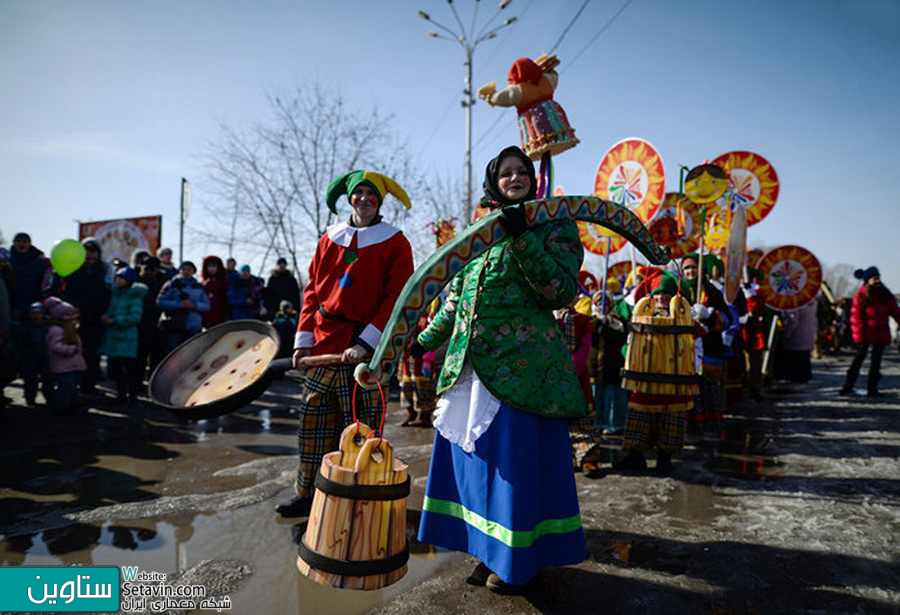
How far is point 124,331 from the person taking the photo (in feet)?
22.1

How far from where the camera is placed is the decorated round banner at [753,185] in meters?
7.16

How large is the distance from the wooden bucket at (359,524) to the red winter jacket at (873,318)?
31.0ft

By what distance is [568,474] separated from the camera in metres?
2.50

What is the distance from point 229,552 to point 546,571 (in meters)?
1.68

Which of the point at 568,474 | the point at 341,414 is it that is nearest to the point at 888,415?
the point at 568,474

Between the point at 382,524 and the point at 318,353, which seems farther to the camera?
the point at 318,353

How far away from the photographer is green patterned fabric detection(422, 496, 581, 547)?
2.30m

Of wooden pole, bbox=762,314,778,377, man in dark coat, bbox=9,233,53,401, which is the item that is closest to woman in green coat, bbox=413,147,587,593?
man in dark coat, bbox=9,233,53,401

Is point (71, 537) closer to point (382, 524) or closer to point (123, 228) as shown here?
point (382, 524)

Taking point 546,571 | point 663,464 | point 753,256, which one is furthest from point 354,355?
point 753,256

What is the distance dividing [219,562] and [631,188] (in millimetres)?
4640

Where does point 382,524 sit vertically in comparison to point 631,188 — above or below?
below

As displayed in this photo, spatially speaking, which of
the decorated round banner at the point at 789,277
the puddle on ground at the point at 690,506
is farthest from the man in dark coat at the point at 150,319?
the decorated round banner at the point at 789,277

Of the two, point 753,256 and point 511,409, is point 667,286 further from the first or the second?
point 753,256
